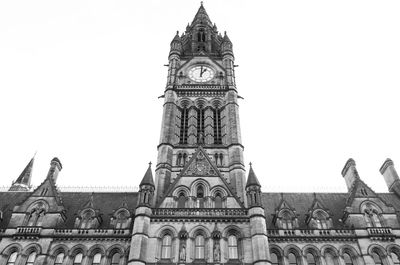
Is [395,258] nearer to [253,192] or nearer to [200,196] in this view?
[253,192]

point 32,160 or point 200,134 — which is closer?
point 200,134

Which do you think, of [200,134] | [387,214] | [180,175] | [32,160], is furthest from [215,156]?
[32,160]

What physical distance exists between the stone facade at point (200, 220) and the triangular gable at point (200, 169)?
8 centimetres

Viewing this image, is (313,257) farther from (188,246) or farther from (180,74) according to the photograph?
(180,74)

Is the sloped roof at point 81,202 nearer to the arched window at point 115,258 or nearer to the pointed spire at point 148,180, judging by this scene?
the arched window at point 115,258

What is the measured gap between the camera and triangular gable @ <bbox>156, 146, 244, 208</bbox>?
2883cm

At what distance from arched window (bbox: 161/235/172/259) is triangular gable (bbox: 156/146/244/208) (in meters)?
3.34

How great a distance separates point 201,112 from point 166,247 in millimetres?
17010

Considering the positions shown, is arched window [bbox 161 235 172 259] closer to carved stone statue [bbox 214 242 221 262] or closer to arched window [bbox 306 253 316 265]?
carved stone statue [bbox 214 242 221 262]

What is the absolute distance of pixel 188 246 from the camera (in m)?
25.0

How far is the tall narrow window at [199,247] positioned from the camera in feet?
81.7

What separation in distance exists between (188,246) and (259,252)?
4.88m

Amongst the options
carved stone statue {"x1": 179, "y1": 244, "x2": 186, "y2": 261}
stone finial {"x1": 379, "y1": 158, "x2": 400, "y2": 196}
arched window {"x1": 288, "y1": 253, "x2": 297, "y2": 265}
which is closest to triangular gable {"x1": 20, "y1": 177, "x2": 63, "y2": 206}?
carved stone statue {"x1": 179, "y1": 244, "x2": 186, "y2": 261}

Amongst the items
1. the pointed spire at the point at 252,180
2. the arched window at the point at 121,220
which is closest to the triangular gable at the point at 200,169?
the pointed spire at the point at 252,180
